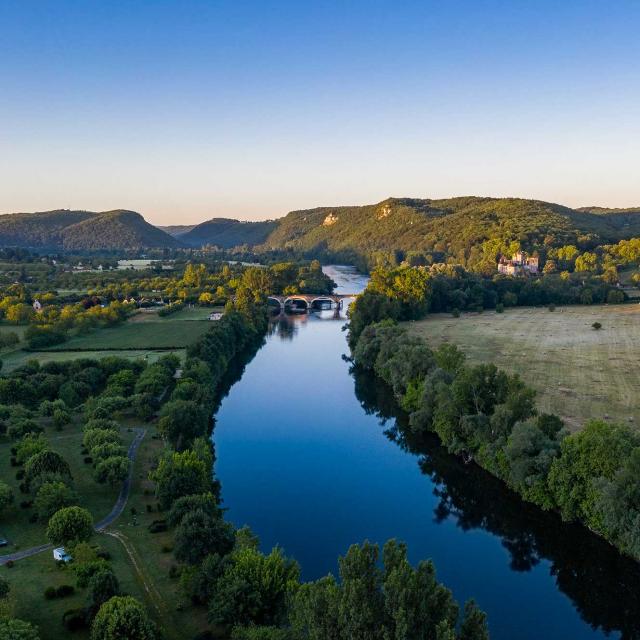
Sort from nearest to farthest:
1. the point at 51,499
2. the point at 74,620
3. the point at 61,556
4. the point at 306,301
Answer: the point at 74,620 < the point at 61,556 < the point at 51,499 < the point at 306,301

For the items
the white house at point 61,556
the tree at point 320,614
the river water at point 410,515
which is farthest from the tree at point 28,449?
the tree at point 320,614

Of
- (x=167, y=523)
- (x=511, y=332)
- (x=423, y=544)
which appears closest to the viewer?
(x=167, y=523)

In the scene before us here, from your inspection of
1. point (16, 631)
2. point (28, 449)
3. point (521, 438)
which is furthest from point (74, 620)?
point (521, 438)

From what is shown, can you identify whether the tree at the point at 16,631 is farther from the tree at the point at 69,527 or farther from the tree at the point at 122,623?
the tree at the point at 69,527

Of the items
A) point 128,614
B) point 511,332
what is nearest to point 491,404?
point 128,614

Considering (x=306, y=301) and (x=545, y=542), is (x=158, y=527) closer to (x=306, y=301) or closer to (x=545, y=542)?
(x=545, y=542)

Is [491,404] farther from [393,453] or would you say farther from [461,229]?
[461,229]
